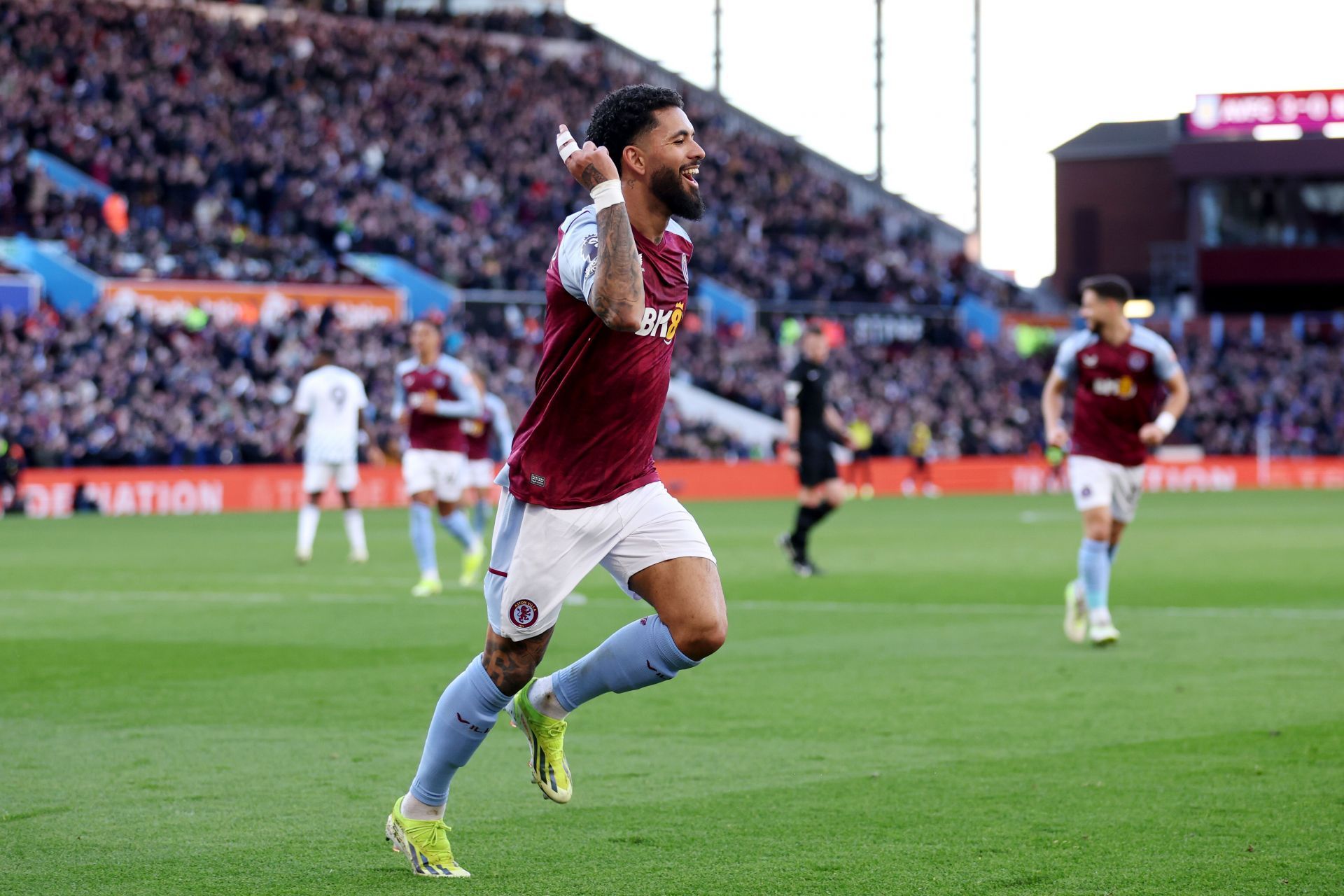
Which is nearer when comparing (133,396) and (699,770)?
(699,770)

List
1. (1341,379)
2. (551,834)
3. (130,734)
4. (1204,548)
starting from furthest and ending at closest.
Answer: (1341,379)
(1204,548)
(130,734)
(551,834)

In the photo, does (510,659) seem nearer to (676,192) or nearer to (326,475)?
(676,192)

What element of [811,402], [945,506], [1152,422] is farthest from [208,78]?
[1152,422]

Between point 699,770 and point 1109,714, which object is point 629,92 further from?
point 1109,714

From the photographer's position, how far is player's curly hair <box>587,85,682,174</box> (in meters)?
5.18

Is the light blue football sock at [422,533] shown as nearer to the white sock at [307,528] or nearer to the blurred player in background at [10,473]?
the white sock at [307,528]

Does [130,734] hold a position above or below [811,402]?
below

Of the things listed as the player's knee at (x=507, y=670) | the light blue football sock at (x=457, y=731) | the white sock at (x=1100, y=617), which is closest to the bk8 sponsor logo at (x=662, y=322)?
the player's knee at (x=507, y=670)

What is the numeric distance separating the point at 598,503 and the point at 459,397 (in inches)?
387

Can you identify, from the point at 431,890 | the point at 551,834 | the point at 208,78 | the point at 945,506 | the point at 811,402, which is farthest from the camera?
the point at 208,78

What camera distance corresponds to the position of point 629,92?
5227 mm

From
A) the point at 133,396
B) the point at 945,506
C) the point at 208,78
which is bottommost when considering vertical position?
the point at 945,506

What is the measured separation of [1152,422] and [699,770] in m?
5.24

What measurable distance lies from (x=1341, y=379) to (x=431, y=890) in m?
56.7
